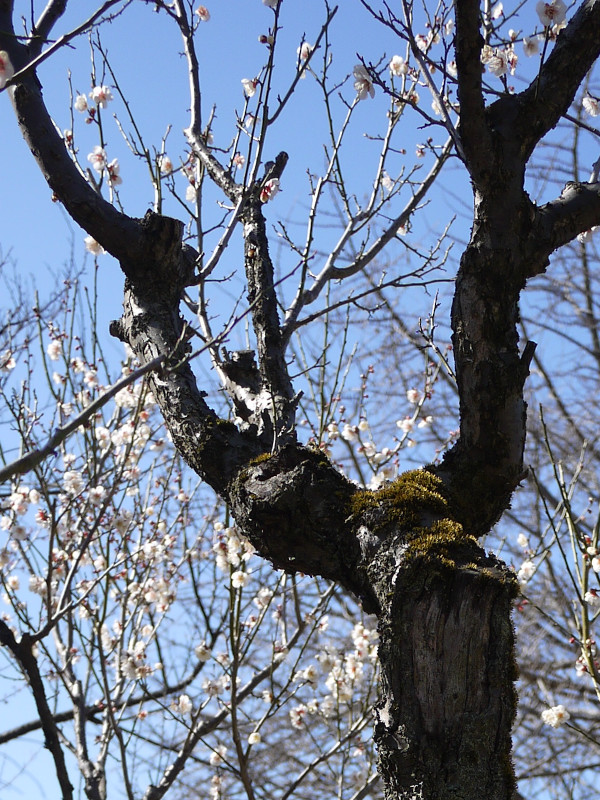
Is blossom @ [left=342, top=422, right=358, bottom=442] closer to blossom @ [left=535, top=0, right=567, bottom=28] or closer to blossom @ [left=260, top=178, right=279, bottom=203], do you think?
blossom @ [left=260, top=178, right=279, bottom=203]

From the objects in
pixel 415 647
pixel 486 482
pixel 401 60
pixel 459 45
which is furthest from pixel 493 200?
pixel 401 60

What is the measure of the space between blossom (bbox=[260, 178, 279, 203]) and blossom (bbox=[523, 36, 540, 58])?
3.42 feet

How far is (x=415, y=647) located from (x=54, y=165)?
1.76 meters

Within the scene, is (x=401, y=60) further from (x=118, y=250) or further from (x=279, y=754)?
(x=279, y=754)

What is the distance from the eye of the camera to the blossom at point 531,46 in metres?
2.83

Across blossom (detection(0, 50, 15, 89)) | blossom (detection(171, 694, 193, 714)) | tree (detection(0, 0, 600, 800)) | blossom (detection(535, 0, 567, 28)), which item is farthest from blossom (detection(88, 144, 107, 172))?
blossom (detection(171, 694, 193, 714))

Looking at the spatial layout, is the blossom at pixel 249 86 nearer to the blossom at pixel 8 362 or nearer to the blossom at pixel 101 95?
the blossom at pixel 101 95

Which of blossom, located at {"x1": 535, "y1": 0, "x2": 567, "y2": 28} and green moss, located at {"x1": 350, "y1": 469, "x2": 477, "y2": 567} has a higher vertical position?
blossom, located at {"x1": 535, "y1": 0, "x2": 567, "y2": 28}

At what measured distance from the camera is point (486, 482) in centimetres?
205

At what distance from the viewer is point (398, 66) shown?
386 cm

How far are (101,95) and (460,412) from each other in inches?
98.5

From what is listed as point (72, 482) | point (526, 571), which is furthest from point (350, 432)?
point (72, 482)

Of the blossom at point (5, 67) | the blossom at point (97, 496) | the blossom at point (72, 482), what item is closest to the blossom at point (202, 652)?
the blossom at point (97, 496)

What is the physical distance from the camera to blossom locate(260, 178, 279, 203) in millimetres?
3072
